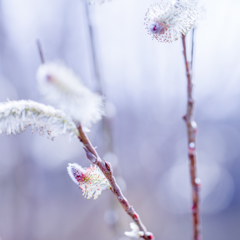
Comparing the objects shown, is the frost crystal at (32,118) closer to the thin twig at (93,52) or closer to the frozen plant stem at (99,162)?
the frozen plant stem at (99,162)

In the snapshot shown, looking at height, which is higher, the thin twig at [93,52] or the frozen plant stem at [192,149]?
the thin twig at [93,52]

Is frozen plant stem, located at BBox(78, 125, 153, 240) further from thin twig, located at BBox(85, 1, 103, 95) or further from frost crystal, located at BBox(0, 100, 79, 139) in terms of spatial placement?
thin twig, located at BBox(85, 1, 103, 95)

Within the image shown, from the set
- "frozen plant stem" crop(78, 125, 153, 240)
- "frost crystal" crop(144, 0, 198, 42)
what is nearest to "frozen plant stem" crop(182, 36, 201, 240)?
"frost crystal" crop(144, 0, 198, 42)

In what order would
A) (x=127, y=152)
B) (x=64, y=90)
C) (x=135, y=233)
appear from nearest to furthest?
(x=64, y=90) → (x=135, y=233) → (x=127, y=152)

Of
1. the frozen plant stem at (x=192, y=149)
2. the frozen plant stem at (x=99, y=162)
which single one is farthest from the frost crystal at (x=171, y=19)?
the frozen plant stem at (x=99, y=162)

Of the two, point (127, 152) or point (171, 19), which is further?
point (127, 152)

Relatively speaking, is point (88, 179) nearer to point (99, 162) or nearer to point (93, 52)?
point (99, 162)

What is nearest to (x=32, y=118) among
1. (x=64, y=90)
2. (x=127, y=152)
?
(x=64, y=90)
